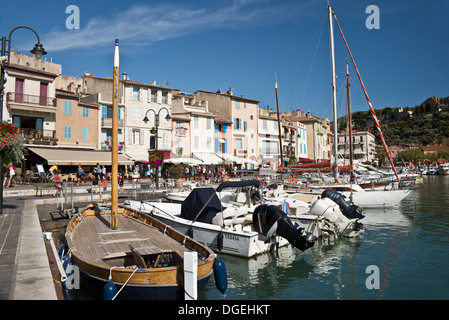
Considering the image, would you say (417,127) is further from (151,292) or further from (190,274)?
(151,292)

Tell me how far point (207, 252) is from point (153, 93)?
3408 centimetres

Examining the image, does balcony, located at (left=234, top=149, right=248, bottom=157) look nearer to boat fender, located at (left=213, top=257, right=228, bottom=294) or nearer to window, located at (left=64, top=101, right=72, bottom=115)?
window, located at (left=64, top=101, right=72, bottom=115)

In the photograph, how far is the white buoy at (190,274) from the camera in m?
5.70

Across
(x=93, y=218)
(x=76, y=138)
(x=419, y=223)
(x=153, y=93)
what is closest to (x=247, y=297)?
(x=93, y=218)

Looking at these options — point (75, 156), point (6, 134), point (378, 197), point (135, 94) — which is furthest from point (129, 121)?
point (378, 197)

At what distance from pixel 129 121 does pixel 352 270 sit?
30719 millimetres

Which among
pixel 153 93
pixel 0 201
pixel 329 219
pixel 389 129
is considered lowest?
pixel 329 219

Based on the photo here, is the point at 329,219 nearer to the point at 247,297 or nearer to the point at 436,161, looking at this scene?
the point at 247,297

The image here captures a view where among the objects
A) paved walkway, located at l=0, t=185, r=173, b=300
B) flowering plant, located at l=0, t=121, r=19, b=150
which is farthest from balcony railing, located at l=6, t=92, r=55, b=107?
paved walkway, located at l=0, t=185, r=173, b=300

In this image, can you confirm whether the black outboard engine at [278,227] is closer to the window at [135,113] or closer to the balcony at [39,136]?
the balcony at [39,136]

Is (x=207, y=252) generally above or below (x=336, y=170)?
below

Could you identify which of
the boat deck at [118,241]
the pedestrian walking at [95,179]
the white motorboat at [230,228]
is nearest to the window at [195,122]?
the pedestrian walking at [95,179]

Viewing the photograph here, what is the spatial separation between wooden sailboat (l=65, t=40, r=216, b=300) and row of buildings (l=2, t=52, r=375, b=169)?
9.85 metres

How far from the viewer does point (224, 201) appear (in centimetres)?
1620
